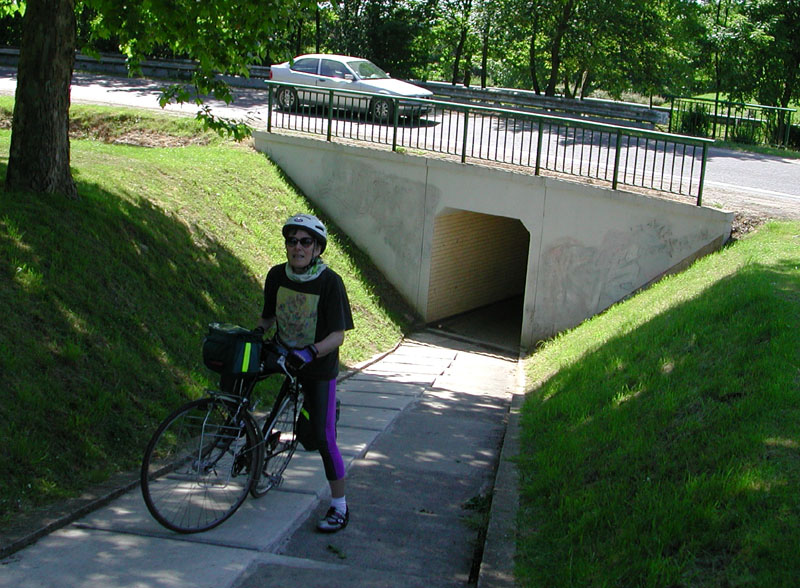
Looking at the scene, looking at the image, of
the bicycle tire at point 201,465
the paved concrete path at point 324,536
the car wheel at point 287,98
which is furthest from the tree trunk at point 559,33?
the bicycle tire at point 201,465

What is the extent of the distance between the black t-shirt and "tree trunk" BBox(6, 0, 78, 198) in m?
5.34

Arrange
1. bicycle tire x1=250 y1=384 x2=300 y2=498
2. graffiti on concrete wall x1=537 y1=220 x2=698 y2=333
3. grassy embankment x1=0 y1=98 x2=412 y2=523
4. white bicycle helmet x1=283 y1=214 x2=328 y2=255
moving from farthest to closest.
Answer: graffiti on concrete wall x1=537 y1=220 x2=698 y2=333, grassy embankment x1=0 y1=98 x2=412 y2=523, bicycle tire x1=250 y1=384 x2=300 y2=498, white bicycle helmet x1=283 y1=214 x2=328 y2=255

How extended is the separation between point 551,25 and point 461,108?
52.6 ft

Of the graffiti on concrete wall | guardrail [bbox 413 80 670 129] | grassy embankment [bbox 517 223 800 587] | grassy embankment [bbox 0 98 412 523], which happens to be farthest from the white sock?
guardrail [bbox 413 80 670 129]

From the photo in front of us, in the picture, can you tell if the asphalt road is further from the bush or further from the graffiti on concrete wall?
the bush

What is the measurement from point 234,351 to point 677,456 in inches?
106

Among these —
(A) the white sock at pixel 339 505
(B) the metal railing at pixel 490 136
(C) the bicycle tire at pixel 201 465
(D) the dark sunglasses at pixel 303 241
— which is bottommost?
(A) the white sock at pixel 339 505

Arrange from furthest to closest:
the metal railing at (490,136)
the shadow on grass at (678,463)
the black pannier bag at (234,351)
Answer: the metal railing at (490,136), the black pannier bag at (234,351), the shadow on grass at (678,463)

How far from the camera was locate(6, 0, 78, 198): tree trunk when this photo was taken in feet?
29.8

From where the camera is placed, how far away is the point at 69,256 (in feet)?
27.2

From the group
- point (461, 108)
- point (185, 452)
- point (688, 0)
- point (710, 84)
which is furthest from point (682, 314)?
point (688, 0)

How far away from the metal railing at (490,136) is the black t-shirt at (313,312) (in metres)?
9.92

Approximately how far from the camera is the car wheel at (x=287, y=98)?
1792 cm

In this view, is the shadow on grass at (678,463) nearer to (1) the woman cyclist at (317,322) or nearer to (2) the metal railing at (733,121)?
(1) the woman cyclist at (317,322)
